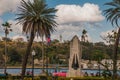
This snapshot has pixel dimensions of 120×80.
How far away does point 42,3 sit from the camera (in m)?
52.8

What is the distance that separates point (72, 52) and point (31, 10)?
1449 centimetres

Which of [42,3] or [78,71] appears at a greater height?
[42,3]

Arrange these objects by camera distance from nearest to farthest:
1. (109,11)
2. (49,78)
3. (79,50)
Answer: (49,78) < (109,11) < (79,50)

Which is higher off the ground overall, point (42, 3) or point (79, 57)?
point (42, 3)

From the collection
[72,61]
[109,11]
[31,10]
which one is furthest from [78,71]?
[31,10]

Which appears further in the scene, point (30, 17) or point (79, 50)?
point (79, 50)

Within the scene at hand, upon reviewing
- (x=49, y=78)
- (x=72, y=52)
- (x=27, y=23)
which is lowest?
(x=49, y=78)

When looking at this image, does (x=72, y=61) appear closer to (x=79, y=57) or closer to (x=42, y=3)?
(x=79, y=57)

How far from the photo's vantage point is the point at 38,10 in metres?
52.9

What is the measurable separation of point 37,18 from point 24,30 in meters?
2.63

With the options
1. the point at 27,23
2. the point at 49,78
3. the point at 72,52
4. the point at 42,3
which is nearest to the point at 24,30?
the point at 27,23

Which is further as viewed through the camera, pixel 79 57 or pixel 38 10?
pixel 79 57

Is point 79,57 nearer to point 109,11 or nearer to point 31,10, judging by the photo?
point 109,11

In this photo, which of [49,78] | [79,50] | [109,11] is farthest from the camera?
[79,50]
